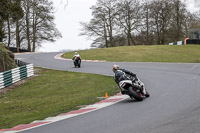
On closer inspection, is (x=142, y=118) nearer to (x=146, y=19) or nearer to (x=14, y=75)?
(x=14, y=75)

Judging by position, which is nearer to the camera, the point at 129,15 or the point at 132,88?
the point at 132,88

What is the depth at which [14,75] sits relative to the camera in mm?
19297

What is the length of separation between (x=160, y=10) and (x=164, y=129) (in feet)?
185

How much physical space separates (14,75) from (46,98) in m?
6.71

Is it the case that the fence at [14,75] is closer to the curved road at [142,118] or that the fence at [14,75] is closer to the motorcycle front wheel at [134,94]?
the curved road at [142,118]

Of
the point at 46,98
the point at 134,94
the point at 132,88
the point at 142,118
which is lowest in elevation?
the point at 46,98

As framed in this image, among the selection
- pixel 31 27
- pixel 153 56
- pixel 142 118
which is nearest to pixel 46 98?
pixel 142 118

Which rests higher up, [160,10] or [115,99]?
[160,10]

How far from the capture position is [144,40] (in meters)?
65.4

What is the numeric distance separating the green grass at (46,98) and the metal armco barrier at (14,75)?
85 centimetres

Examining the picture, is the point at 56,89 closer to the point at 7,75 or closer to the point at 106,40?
the point at 7,75

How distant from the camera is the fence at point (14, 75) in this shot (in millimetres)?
17609

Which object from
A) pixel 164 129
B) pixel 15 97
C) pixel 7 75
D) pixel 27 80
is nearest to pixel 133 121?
pixel 164 129

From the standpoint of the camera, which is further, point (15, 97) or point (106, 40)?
point (106, 40)
